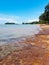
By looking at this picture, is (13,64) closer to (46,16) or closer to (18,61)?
(18,61)

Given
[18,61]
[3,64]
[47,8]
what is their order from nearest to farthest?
[3,64] < [18,61] < [47,8]

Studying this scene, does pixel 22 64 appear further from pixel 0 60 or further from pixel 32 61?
pixel 0 60

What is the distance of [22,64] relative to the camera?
295 inches

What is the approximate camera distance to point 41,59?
8375 millimetres

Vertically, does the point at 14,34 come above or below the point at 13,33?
above

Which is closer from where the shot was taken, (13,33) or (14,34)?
(14,34)

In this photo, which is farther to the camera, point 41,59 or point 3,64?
point 41,59

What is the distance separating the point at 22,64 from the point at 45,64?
1080 mm

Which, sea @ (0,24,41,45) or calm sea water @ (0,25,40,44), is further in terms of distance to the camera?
calm sea water @ (0,25,40,44)

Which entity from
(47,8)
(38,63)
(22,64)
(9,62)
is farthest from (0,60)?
(47,8)

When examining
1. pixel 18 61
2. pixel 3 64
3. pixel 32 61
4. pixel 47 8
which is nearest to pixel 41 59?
pixel 32 61

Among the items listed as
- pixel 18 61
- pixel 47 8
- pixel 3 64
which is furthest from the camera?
pixel 47 8

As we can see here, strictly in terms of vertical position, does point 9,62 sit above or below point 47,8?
below

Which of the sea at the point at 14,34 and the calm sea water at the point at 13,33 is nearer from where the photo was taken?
the sea at the point at 14,34
